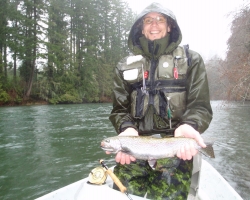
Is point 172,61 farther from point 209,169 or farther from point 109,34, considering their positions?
point 109,34

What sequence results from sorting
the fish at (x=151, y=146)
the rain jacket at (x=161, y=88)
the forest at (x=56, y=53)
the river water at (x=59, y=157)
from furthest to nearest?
the forest at (x=56, y=53), the river water at (x=59, y=157), the rain jacket at (x=161, y=88), the fish at (x=151, y=146)

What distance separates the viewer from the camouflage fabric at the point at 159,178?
238cm

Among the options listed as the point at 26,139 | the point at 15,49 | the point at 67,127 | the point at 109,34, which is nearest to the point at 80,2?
the point at 109,34

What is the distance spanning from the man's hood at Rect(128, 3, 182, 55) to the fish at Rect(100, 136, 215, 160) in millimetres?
1062

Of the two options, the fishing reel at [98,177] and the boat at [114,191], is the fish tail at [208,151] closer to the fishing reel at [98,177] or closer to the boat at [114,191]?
the boat at [114,191]

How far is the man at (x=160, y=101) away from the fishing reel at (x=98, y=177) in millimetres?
187

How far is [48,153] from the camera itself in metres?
6.85

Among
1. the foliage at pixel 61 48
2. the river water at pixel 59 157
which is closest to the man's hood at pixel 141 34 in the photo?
the river water at pixel 59 157

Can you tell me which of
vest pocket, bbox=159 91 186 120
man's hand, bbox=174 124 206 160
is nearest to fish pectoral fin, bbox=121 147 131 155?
man's hand, bbox=174 124 206 160

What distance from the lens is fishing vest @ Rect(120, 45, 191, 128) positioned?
2.60 meters

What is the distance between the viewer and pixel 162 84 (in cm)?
265

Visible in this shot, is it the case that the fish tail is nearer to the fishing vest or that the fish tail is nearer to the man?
the man

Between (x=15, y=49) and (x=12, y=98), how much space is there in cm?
463

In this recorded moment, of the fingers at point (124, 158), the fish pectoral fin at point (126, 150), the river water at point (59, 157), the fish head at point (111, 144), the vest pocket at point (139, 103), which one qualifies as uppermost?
the vest pocket at point (139, 103)
